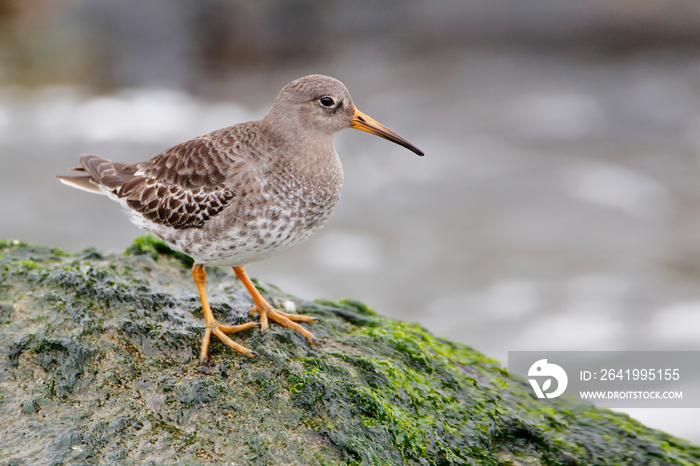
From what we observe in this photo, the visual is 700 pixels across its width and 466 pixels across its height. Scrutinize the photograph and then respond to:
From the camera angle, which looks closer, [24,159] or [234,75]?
[24,159]

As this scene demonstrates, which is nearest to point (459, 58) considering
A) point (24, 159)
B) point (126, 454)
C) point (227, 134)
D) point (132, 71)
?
point (132, 71)

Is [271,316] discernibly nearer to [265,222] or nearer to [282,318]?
[282,318]

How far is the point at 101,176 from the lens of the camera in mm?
6027

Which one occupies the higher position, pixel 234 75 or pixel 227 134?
pixel 234 75

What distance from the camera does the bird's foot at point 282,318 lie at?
5215 millimetres

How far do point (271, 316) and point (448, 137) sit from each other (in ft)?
28.9

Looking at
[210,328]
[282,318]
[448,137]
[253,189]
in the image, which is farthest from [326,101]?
[448,137]

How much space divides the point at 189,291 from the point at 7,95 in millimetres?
10163

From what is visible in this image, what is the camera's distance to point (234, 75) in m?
14.4

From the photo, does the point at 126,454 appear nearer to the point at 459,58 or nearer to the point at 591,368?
the point at 591,368

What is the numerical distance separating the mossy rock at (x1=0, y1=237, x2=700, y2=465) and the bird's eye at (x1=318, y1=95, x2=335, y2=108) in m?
1.83

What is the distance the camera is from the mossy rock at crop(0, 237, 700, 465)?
159 inches

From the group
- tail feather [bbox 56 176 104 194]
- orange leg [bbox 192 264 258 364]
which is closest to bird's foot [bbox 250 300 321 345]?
orange leg [bbox 192 264 258 364]

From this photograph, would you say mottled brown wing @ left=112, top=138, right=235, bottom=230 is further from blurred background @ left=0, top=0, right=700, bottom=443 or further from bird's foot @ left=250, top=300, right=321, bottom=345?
blurred background @ left=0, top=0, right=700, bottom=443
